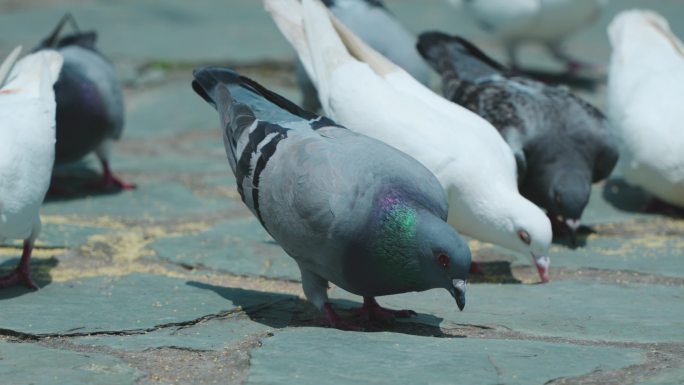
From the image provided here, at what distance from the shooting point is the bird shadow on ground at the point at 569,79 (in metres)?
8.56

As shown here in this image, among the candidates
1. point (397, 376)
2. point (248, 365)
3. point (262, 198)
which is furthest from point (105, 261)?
point (397, 376)

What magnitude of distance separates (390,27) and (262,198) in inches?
104

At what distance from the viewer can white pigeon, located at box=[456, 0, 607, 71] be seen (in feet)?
27.5

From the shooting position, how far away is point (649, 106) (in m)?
5.69

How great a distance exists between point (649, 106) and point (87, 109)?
9.70 ft

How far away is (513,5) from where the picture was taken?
8.39 m

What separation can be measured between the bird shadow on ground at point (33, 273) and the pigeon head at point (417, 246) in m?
1.56

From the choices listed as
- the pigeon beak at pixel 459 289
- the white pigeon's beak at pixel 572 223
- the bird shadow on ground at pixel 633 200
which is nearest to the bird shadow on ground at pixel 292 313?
the pigeon beak at pixel 459 289

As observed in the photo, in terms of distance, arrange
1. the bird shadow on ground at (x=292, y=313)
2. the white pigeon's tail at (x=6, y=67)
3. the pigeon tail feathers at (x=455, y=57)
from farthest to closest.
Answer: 1. the pigeon tail feathers at (x=455, y=57)
2. the white pigeon's tail at (x=6, y=67)
3. the bird shadow on ground at (x=292, y=313)

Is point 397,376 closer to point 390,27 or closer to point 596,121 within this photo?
point 596,121

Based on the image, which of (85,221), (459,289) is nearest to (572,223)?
(459,289)

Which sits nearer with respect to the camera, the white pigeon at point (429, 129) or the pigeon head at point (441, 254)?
the pigeon head at point (441, 254)

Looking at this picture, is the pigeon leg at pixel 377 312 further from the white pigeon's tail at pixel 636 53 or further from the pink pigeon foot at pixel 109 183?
the pink pigeon foot at pixel 109 183

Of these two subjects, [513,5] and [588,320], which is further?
[513,5]
